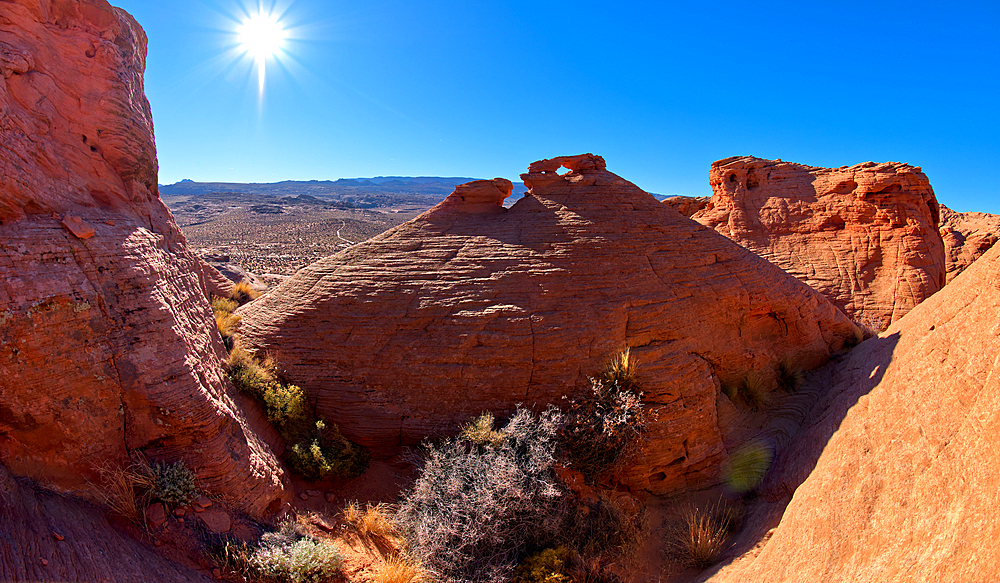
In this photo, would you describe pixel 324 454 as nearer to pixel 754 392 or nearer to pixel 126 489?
pixel 126 489

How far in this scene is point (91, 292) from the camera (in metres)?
4.98

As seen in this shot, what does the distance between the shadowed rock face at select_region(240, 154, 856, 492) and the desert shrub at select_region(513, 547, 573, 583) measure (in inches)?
82.7

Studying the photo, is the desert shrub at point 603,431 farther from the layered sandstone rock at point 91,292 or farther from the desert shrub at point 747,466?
the layered sandstone rock at point 91,292

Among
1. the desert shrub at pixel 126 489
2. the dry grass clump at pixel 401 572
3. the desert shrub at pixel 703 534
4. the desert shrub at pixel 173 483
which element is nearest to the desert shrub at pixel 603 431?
the desert shrub at pixel 703 534

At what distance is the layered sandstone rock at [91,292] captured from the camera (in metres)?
4.48

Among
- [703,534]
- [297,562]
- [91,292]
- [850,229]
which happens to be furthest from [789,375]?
[91,292]

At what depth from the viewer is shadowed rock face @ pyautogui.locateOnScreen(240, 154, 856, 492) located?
721 cm

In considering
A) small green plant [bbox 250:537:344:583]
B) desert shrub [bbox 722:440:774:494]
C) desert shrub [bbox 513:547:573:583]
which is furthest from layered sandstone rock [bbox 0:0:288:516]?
desert shrub [bbox 722:440:774:494]

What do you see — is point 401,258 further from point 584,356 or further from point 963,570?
point 963,570

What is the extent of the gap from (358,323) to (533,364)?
3427mm

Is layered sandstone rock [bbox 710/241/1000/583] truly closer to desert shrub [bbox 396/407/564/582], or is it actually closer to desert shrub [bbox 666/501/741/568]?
desert shrub [bbox 666/501/741/568]

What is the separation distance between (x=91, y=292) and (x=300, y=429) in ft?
11.9

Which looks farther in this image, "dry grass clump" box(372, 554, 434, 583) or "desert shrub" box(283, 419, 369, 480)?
"desert shrub" box(283, 419, 369, 480)

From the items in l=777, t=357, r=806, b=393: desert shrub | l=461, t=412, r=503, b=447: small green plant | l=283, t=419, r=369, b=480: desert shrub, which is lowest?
l=283, t=419, r=369, b=480: desert shrub
